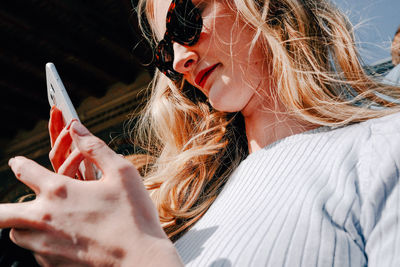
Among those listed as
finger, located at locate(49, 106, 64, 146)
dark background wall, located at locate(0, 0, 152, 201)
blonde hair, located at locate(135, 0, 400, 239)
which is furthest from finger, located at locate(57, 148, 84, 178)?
dark background wall, located at locate(0, 0, 152, 201)

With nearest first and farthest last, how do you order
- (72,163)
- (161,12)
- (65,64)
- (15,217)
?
(15,217) < (72,163) < (161,12) < (65,64)

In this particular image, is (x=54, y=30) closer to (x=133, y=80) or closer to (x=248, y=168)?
(x=133, y=80)

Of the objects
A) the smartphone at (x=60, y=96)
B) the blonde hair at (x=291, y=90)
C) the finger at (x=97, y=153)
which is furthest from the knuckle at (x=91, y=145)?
the blonde hair at (x=291, y=90)

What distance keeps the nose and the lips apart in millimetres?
49

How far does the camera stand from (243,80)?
1312mm

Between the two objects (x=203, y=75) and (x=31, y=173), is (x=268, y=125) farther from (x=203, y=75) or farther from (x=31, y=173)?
(x=31, y=173)

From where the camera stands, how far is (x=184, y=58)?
1406mm

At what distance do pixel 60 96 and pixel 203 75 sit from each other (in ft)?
1.97

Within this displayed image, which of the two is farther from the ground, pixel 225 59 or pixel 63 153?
pixel 225 59

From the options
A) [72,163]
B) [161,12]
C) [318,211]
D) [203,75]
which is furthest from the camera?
[161,12]

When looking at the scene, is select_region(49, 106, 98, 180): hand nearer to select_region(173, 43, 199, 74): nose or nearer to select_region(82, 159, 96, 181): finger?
select_region(82, 159, 96, 181): finger

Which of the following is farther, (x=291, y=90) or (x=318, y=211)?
(x=291, y=90)

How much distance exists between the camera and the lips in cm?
136

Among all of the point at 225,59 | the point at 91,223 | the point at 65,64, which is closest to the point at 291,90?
the point at 225,59
